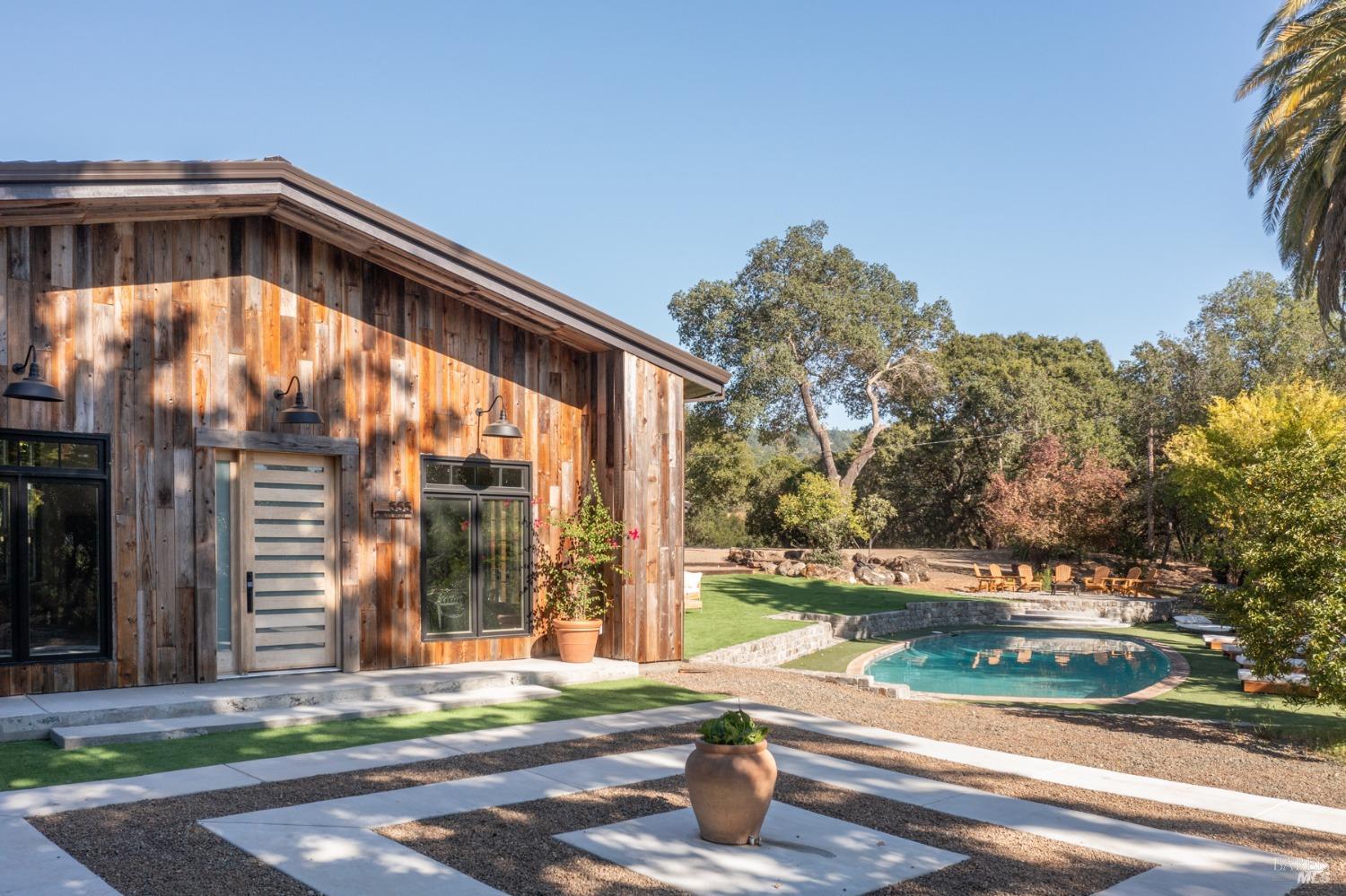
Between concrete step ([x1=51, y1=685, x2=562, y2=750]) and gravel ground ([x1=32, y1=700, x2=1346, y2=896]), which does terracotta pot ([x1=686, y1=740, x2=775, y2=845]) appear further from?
concrete step ([x1=51, y1=685, x2=562, y2=750])

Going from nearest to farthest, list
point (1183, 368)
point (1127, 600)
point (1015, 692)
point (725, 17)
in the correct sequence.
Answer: point (1015, 692) < point (725, 17) < point (1127, 600) < point (1183, 368)

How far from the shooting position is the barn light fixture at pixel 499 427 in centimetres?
1076

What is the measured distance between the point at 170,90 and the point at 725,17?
13.9m

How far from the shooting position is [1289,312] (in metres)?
33.7

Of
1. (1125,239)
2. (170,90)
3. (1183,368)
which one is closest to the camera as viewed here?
(170,90)

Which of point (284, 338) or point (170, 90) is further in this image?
point (170, 90)

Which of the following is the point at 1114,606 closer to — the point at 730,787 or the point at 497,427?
the point at 497,427

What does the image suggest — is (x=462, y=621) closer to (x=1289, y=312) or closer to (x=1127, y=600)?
(x=1127, y=600)

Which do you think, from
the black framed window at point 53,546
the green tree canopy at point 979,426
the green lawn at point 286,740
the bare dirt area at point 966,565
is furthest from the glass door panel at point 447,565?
the green tree canopy at point 979,426

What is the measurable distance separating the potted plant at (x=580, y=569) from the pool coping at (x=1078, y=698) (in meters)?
4.25

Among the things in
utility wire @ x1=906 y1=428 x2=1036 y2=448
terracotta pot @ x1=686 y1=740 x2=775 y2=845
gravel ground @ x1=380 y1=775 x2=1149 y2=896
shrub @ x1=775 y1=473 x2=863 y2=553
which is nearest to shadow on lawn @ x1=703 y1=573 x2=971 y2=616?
shrub @ x1=775 y1=473 x2=863 y2=553

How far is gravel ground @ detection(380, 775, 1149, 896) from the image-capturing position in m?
4.68

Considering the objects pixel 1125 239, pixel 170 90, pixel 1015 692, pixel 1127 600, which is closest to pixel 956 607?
pixel 1127 600

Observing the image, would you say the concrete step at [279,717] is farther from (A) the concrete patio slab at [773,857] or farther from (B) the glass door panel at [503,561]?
(A) the concrete patio slab at [773,857]
